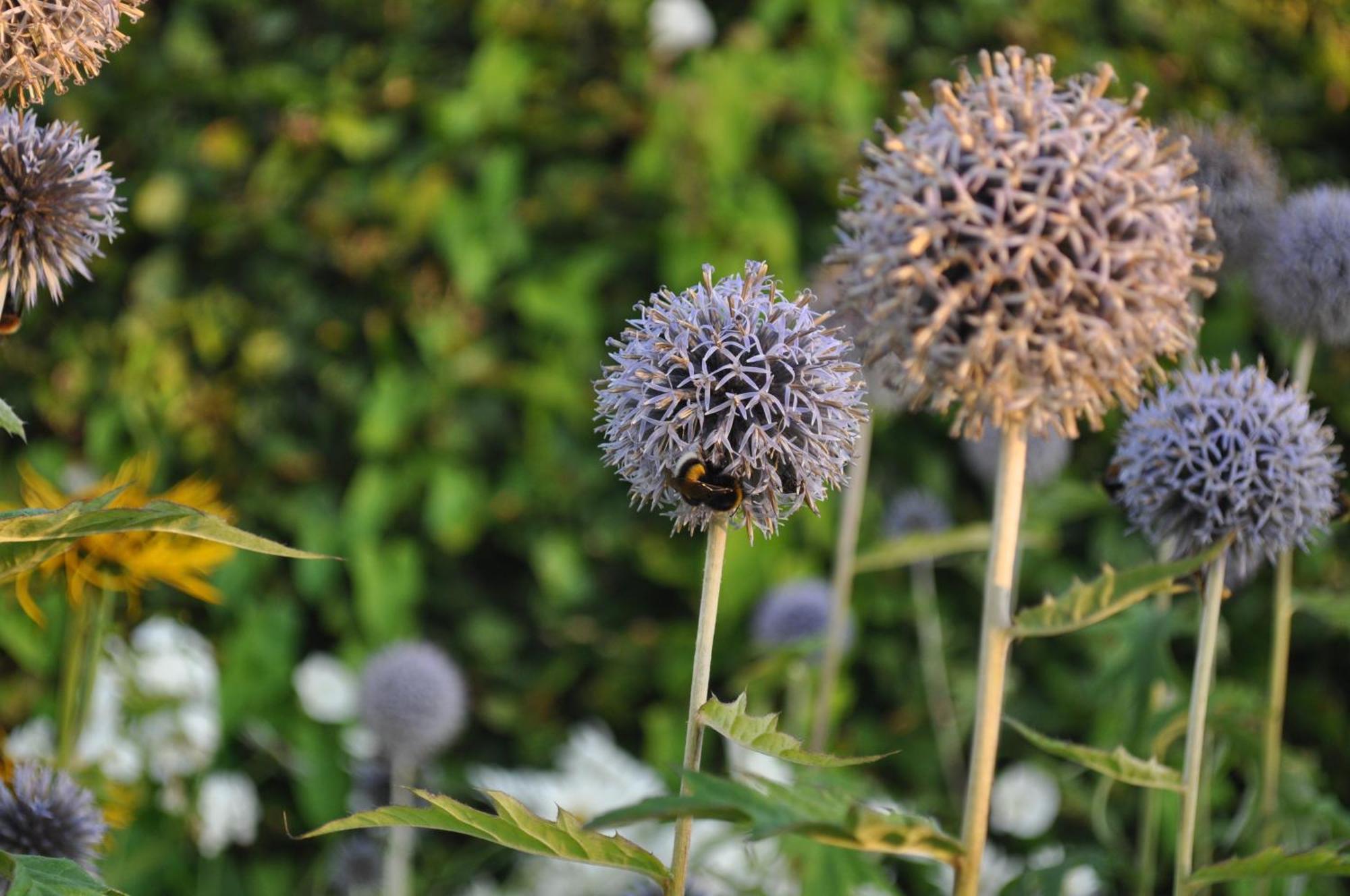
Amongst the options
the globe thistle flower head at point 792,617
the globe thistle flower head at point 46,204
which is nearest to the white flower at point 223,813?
the globe thistle flower head at point 792,617

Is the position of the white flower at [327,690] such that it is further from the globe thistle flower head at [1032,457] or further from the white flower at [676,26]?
the white flower at [676,26]

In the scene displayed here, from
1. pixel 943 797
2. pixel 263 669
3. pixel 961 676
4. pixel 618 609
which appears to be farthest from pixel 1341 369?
pixel 263 669

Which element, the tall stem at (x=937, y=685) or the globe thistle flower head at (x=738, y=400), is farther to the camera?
the tall stem at (x=937, y=685)

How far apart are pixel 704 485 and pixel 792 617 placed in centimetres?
190

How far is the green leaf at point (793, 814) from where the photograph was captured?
2.98 ft

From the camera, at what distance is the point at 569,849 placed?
115 cm

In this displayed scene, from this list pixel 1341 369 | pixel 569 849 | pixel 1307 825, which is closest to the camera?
pixel 569 849

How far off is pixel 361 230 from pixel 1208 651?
2665 mm

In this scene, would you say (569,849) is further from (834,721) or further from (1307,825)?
(834,721)

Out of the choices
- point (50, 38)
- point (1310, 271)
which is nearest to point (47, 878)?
point (50, 38)

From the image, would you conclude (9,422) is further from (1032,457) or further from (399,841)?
(1032,457)

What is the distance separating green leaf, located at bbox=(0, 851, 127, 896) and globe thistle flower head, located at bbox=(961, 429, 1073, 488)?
2045mm

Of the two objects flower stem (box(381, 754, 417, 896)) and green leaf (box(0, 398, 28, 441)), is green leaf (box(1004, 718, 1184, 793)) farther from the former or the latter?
flower stem (box(381, 754, 417, 896))

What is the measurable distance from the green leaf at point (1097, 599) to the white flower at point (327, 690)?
8.16 feet
